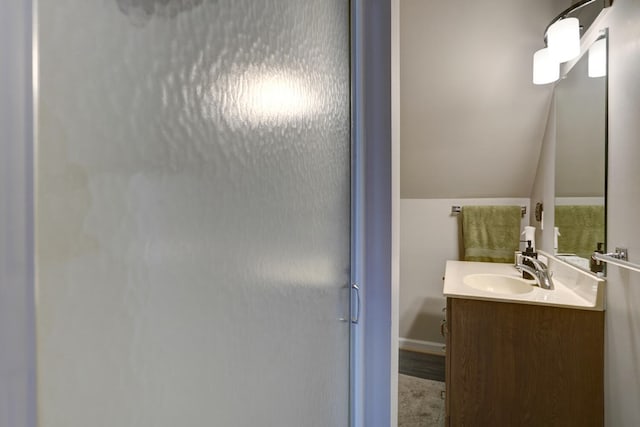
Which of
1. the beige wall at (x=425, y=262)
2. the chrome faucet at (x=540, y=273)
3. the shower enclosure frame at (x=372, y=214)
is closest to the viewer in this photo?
the shower enclosure frame at (x=372, y=214)

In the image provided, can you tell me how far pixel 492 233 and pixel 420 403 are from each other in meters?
1.29

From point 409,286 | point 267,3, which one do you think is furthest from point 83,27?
point 409,286

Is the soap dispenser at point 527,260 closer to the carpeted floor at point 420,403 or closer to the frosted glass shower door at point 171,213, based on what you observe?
the carpeted floor at point 420,403

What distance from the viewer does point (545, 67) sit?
1671 mm

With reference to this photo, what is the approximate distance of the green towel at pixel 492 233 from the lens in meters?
2.31

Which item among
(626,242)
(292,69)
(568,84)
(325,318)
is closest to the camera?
(292,69)

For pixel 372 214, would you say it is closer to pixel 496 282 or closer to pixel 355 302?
pixel 355 302

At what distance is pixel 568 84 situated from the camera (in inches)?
67.5

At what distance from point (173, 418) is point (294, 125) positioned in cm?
45

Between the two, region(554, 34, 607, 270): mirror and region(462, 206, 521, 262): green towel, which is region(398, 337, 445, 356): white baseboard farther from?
region(554, 34, 607, 270): mirror

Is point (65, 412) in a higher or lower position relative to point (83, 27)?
lower

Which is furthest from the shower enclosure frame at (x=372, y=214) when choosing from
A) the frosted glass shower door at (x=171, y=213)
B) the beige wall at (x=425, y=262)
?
the beige wall at (x=425, y=262)

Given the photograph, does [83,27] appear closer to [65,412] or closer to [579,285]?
[65,412]

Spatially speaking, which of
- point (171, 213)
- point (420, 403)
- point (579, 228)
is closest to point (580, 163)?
point (579, 228)
